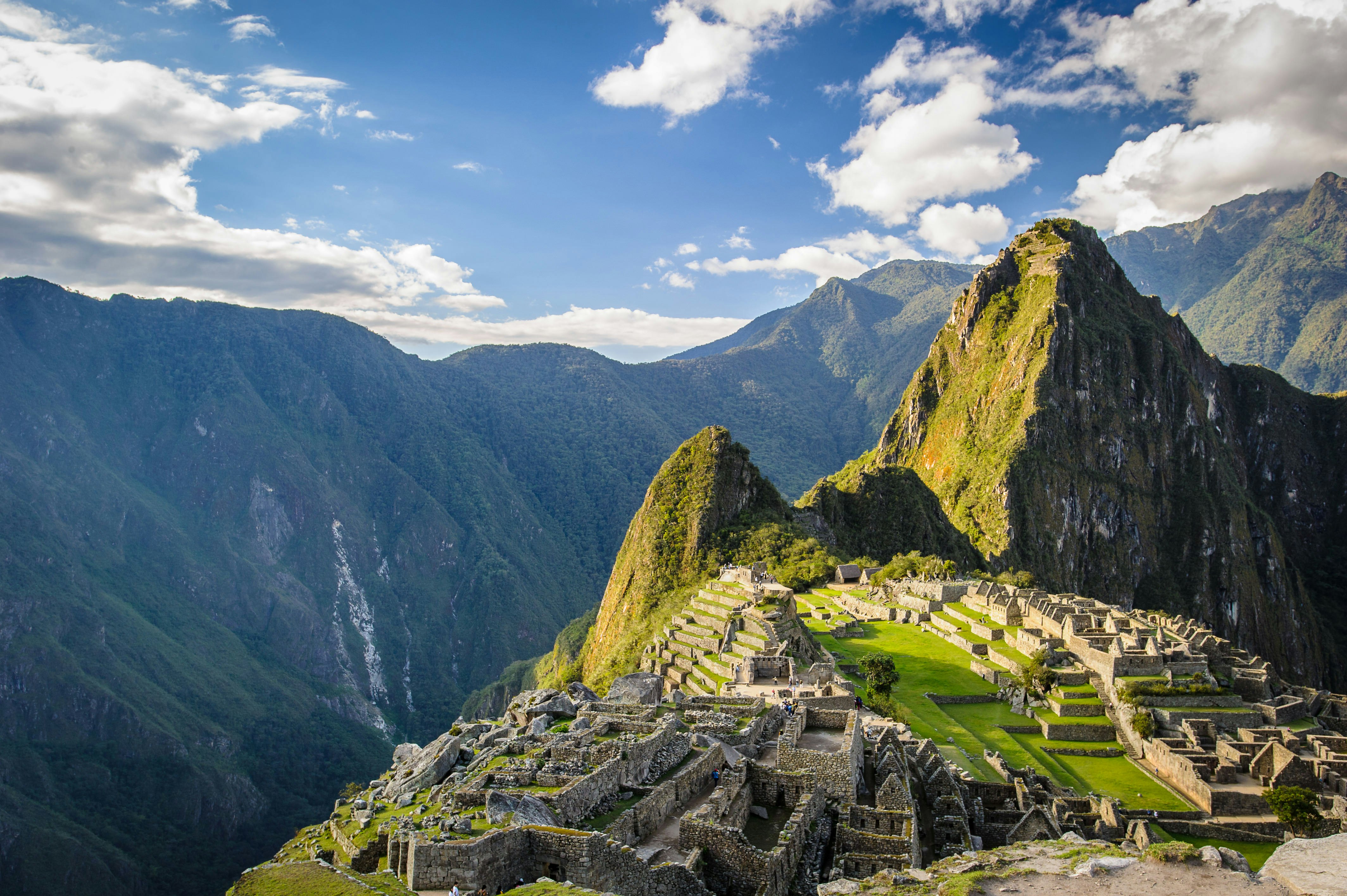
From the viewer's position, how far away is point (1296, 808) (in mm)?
29641

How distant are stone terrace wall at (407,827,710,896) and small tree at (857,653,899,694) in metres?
25.6

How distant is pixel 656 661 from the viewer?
44.1 meters

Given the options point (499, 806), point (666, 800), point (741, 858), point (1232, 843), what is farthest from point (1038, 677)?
point (499, 806)

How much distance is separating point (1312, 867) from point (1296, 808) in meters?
26.9

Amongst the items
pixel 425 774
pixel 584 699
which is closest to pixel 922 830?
pixel 425 774

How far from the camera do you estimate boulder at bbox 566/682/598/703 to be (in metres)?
24.9

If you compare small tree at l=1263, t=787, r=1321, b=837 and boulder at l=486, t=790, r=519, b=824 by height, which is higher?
boulder at l=486, t=790, r=519, b=824

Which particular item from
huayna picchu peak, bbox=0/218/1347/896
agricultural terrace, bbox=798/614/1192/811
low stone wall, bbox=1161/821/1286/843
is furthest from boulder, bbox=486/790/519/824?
low stone wall, bbox=1161/821/1286/843

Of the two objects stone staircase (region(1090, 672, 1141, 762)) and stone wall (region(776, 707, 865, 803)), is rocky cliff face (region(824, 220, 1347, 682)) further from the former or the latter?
stone wall (region(776, 707, 865, 803))

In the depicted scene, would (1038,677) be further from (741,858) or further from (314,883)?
(314,883)

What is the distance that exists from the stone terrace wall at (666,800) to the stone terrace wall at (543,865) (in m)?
0.51

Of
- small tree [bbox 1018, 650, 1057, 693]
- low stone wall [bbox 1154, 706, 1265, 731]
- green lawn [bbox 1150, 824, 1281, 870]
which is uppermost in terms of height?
small tree [bbox 1018, 650, 1057, 693]

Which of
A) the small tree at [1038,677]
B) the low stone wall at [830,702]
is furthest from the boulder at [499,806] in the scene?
the small tree at [1038,677]

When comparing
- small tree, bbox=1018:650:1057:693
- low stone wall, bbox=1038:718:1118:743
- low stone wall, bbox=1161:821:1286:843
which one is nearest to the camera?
low stone wall, bbox=1161:821:1286:843
